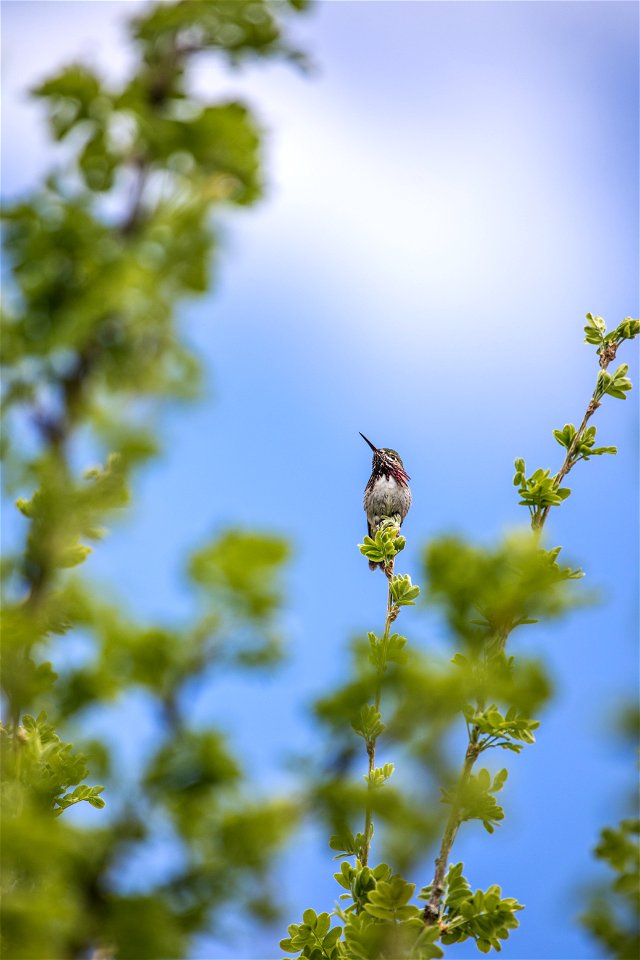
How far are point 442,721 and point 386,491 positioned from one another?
903 centimetres

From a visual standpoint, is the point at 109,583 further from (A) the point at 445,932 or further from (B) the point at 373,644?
(A) the point at 445,932

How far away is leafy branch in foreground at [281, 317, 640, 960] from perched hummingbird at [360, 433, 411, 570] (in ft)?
21.5

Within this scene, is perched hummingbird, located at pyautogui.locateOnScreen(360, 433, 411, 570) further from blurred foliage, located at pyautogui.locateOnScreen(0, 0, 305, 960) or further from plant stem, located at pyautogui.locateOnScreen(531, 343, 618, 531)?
blurred foliage, located at pyautogui.locateOnScreen(0, 0, 305, 960)

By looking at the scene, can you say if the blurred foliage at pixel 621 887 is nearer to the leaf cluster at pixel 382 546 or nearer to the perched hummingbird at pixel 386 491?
the leaf cluster at pixel 382 546

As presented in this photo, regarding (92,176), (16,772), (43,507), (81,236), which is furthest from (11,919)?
(92,176)

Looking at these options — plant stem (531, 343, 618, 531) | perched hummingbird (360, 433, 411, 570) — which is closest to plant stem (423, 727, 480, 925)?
plant stem (531, 343, 618, 531)

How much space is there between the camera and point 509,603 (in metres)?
3.65

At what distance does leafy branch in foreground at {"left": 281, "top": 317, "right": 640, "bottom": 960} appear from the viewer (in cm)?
332

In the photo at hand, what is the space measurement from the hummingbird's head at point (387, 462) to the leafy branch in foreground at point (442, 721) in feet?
22.0

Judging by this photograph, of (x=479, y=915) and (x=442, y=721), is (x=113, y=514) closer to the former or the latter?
(x=442, y=721)

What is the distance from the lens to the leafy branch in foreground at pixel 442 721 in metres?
3.32

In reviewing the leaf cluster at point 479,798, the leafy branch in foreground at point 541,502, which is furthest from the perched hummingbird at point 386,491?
the leaf cluster at point 479,798

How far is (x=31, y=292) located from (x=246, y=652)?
1557 mm

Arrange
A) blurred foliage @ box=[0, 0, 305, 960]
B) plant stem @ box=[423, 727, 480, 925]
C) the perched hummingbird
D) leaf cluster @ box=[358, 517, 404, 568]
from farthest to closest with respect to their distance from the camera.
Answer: the perched hummingbird
leaf cluster @ box=[358, 517, 404, 568]
plant stem @ box=[423, 727, 480, 925]
blurred foliage @ box=[0, 0, 305, 960]
